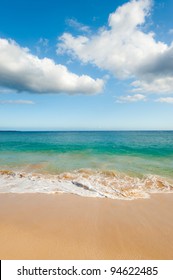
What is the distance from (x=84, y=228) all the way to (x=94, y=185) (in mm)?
3881

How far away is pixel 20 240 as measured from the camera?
379 cm

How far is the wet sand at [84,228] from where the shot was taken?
3.48 metres

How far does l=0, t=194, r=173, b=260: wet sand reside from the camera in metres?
3.48

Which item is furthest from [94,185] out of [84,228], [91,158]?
[91,158]

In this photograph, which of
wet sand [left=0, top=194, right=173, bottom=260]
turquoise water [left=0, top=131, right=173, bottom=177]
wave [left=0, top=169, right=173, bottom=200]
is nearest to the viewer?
wet sand [left=0, top=194, right=173, bottom=260]

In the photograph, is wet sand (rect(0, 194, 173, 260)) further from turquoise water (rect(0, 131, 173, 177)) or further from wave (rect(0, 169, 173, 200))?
turquoise water (rect(0, 131, 173, 177))

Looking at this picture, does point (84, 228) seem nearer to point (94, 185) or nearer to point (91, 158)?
point (94, 185)

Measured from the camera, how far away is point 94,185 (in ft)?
27.1

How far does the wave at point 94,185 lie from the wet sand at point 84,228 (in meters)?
0.69

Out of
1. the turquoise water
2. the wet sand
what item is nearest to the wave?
the wet sand

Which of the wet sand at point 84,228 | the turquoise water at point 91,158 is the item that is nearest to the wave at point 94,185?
the wet sand at point 84,228

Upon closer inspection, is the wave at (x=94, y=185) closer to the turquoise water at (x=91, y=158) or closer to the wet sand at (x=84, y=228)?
the wet sand at (x=84, y=228)

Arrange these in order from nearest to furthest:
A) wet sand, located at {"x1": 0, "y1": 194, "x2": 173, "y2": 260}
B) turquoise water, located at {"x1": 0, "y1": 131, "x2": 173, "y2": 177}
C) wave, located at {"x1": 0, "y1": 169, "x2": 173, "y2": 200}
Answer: wet sand, located at {"x1": 0, "y1": 194, "x2": 173, "y2": 260} → wave, located at {"x1": 0, "y1": 169, "x2": 173, "y2": 200} → turquoise water, located at {"x1": 0, "y1": 131, "x2": 173, "y2": 177}

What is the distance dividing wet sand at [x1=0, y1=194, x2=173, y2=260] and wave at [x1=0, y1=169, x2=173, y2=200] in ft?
2.28
